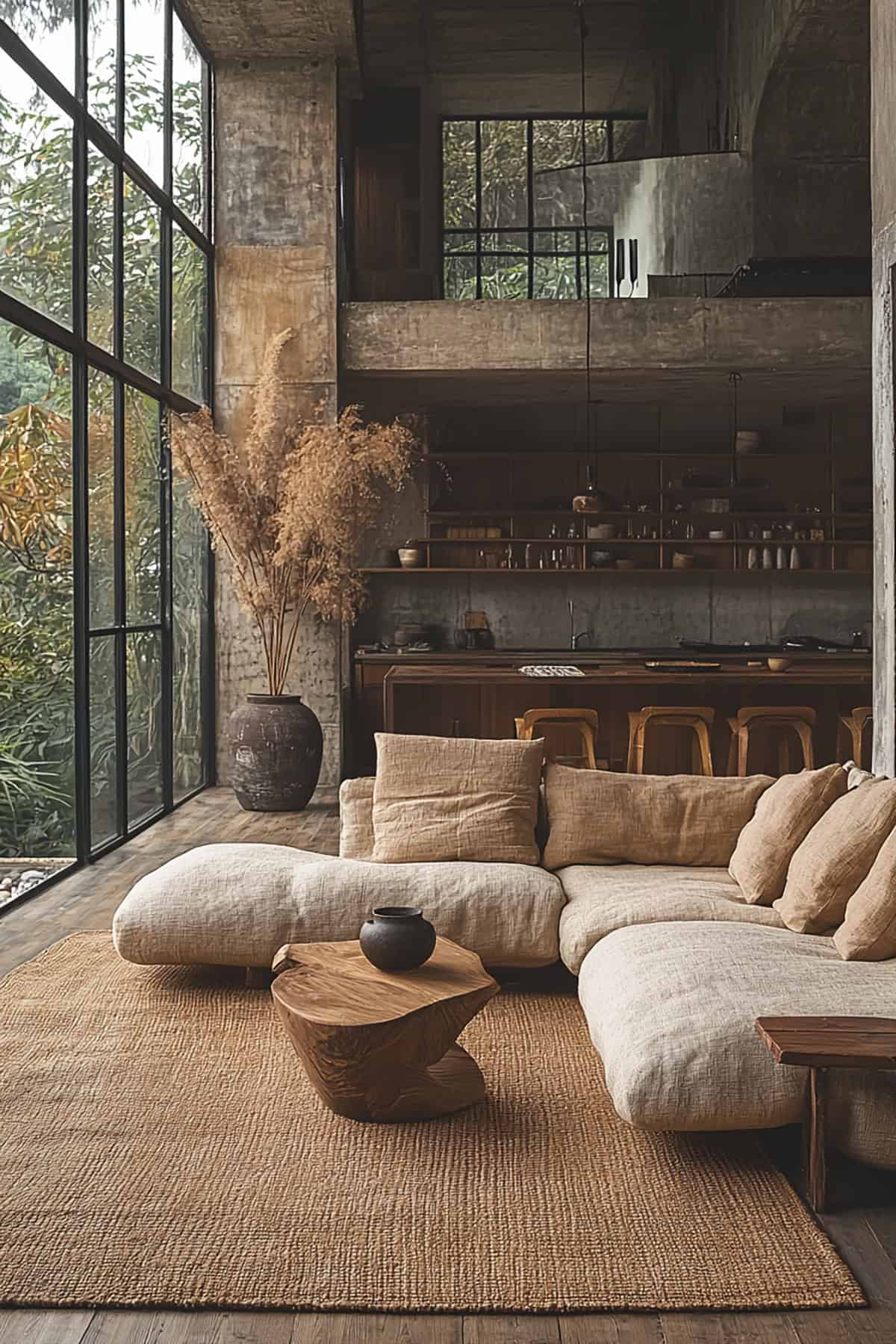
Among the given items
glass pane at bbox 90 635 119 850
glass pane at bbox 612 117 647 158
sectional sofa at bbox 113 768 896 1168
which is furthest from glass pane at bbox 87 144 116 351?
glass pane at bbox 612 117 647 158

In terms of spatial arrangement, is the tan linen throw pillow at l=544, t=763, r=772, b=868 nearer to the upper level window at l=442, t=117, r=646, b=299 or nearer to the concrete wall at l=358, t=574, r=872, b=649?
the concrete wall at l=358, t=574, r=872, b=649

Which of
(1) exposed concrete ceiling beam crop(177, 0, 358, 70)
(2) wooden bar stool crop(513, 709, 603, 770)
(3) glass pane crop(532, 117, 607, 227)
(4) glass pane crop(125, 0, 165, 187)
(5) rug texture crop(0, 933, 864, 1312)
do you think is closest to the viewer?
(5) rug texture crop(0, 933, 864, 1312)

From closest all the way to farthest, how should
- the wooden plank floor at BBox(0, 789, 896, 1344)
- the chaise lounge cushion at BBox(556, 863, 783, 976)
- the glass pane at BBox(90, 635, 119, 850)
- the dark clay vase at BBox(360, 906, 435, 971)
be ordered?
the wooden plank floor at BBox(0, 789, 896, 1344) → the dark clay vase at BBox(360, 906, 435, 971) → the chaise lounge cushion at BBox(556, 863, 783, 976) → the glass pane at BBox(90, 635, 119, 850)

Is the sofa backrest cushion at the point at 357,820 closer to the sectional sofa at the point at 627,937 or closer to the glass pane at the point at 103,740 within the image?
the sectional sofa at the point at 627,937

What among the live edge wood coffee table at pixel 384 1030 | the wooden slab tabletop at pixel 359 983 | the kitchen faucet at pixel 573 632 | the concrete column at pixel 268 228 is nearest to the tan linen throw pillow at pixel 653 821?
the wooden slab tabletop at pixel 359 983

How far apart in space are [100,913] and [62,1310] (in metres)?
3.37

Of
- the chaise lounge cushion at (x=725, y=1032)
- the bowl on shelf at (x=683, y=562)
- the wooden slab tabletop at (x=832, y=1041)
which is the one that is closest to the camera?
the wooden slab tabletop at (x=832, y=1041)

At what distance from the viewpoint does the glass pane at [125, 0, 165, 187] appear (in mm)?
7672

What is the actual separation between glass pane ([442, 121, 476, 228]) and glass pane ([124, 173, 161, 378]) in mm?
4399

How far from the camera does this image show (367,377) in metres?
10.2

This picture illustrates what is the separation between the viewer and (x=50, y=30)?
6215 millimetres

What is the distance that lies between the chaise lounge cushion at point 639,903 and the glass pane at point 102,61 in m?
4.80

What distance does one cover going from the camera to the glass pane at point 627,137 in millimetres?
11875

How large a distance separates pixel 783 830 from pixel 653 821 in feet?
2.36
